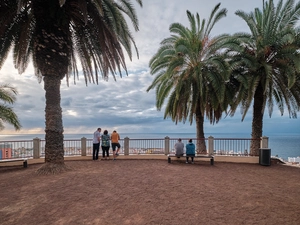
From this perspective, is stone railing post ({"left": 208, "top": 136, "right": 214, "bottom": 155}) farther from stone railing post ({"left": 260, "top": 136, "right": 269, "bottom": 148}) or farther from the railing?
stone railing post ({"left": 260, "top": 136, "right": 269, "bottom": 148})

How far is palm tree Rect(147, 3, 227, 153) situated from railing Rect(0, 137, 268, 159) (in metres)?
1.73

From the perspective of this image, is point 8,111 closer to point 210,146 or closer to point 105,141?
point 105,141

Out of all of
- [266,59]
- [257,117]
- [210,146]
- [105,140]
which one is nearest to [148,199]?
[105,140]

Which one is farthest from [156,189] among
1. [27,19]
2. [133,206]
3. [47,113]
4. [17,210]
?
[27,19]

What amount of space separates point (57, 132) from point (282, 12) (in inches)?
610

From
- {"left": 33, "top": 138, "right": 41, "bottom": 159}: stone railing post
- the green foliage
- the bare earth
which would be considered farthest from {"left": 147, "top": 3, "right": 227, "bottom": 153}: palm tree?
{"left": 33, "top": 138, "right": 41, "bottom": 159}: stone railing post

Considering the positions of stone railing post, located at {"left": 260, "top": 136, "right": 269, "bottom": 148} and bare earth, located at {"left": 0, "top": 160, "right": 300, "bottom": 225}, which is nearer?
bare earth, located at {"left": 0, "top": 160, "right": 300, "bottom": 225}

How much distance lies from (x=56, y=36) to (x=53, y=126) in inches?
173

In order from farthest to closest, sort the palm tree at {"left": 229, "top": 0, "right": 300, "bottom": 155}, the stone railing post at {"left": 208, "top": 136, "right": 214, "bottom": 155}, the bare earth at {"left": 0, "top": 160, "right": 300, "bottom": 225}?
the stone railing post at {"left": 208, "top": 136, "right": 214, "bottom": 155}
the palm tree at {"left": 229, "top": 0, "right": 300, "bottom": 155}
the bare earth at {"left": 0, "top": 160, "right": 300, "bottom": 225}

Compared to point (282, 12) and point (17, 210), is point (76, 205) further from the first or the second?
point (282, 12)

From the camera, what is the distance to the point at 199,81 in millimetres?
12438

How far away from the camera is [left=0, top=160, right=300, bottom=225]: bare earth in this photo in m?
4.44

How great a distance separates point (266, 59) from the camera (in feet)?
41.4

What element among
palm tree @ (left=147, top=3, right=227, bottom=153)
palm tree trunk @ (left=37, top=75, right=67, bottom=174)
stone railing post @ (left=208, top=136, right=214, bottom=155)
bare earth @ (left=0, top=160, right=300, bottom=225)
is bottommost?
bare earth @ (left=0, top=160, right=300, bottom=225)
